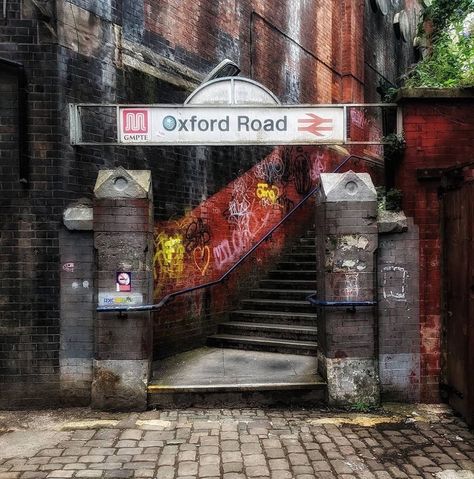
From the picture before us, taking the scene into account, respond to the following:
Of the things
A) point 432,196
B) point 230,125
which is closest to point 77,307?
point 230,125

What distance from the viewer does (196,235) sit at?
26.2ft

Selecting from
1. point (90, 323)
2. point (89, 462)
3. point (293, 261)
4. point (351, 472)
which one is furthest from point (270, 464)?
point (293, 261)

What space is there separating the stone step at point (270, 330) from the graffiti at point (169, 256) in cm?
138

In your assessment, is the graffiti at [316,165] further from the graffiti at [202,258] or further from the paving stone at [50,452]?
the paving stone at [50,452]

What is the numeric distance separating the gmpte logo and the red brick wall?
10.4 feet

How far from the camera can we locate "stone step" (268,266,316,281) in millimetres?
9172

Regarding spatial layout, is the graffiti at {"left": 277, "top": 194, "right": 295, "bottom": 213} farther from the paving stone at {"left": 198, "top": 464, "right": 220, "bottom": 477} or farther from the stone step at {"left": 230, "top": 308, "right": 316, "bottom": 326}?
the paving stone at {"left": 198, "top": 464, "right": 220, "bottom": 477}

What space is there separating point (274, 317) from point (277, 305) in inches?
14.3

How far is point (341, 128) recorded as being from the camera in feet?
19.8

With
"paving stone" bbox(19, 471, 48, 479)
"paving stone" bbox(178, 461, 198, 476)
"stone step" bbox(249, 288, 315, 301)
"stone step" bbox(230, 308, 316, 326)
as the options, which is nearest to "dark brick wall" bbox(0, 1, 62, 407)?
"paving stone" bbox(19, 471, 48, 479)

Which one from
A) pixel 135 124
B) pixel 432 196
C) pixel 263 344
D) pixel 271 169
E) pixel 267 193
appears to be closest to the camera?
pixel 135 124

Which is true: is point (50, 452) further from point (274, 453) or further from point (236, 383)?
point (236, 383)

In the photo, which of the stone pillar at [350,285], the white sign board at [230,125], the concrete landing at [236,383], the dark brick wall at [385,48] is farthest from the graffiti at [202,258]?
the dark brick wall at [385,48]

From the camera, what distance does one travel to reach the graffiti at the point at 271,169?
31.6 feet
